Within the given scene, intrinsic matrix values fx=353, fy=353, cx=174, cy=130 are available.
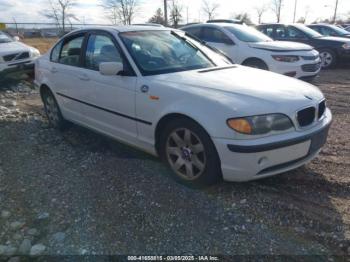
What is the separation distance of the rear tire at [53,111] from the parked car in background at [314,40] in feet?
28.9

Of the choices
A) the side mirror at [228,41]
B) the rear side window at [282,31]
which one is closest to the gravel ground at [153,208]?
the side mirror at [228,41]

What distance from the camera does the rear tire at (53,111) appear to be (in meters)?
5.52

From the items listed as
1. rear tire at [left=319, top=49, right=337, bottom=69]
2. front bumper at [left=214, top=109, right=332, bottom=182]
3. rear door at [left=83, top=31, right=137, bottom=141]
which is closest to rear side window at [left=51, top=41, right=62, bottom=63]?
rear door at [left=83, top=31, right=137, bottom=141]

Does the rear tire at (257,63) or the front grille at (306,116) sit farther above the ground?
the front grille at (306,116)

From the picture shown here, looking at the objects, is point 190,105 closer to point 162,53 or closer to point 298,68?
point 162,53

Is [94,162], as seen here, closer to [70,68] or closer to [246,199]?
[70,68]

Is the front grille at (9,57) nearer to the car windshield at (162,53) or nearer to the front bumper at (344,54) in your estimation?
the car windshield at (162,53)

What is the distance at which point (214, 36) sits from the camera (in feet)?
31.5

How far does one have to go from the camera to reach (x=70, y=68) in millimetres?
4875

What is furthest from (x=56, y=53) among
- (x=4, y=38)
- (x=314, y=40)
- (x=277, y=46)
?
(x=314, y=40)

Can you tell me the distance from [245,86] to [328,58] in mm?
10139

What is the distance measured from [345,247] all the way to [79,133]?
4.04m

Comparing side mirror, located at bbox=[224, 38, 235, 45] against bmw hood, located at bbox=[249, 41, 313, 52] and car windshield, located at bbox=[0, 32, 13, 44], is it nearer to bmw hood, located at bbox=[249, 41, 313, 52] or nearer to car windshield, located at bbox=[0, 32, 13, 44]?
bmw hood, located at bbox=[249, 41, 313, 52]

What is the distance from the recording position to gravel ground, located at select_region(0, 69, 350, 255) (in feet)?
9.29
